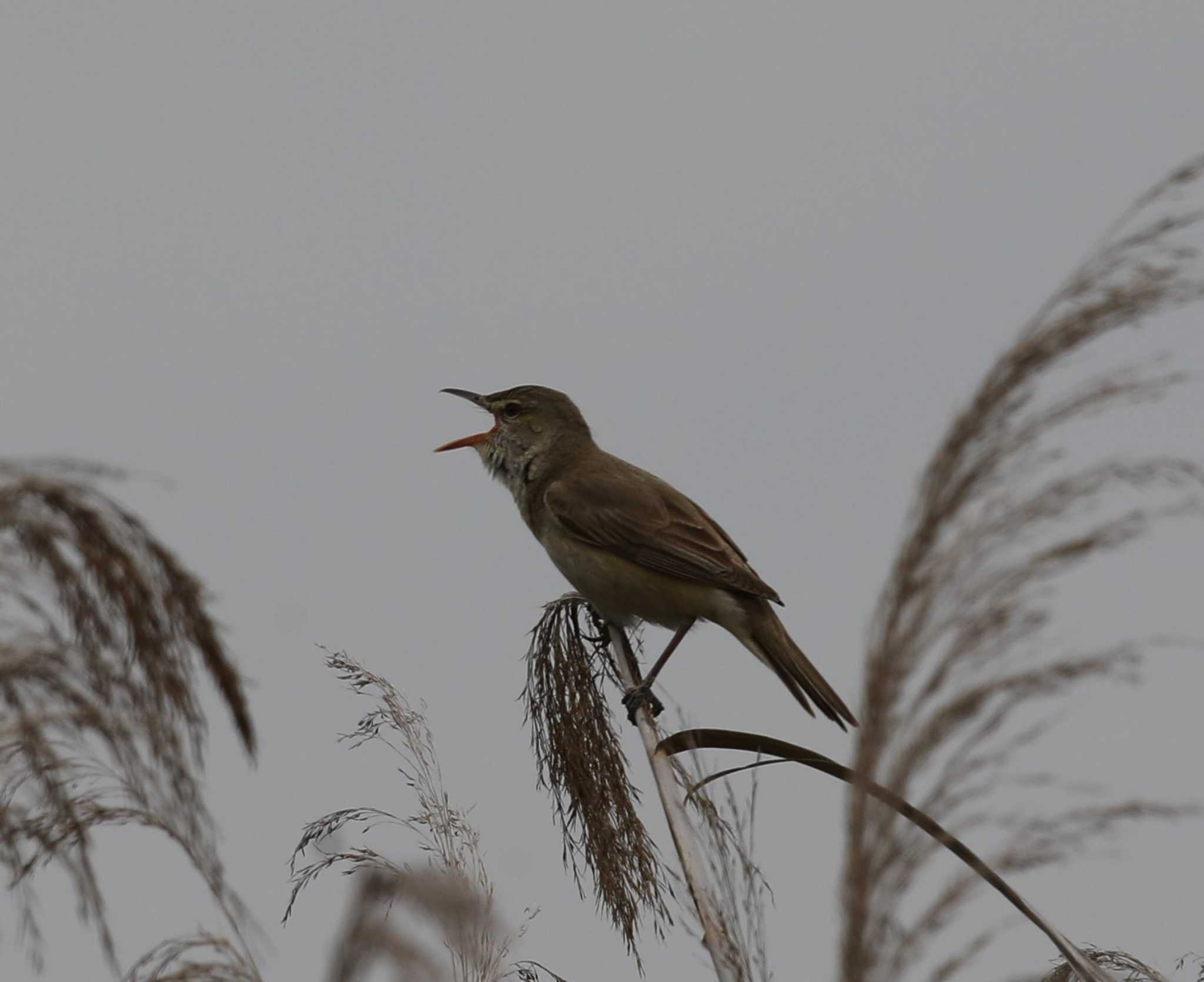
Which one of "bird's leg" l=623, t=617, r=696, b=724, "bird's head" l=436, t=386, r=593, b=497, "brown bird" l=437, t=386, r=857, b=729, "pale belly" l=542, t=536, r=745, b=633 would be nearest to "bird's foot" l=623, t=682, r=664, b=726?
"bird's leg" l=623, t=617, r=696, b=724

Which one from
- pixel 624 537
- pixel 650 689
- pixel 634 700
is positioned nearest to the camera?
pixel 634 700

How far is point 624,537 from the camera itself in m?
6.15

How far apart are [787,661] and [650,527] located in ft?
3.35

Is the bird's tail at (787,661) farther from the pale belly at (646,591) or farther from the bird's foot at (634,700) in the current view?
the bird's foot at (634,700)

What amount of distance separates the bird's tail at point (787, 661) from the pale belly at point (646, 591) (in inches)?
2.6

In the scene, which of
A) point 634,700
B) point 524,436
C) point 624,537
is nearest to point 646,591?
point 624,537

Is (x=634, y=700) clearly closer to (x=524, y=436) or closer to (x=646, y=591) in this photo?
→ (x=646, y=591)

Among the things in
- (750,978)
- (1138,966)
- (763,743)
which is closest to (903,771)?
(750,978)

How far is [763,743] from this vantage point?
2516 millimetres

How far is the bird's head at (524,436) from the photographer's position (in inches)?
270

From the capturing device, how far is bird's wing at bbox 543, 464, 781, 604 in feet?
19.5

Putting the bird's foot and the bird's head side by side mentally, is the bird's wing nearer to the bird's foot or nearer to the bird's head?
the bird's head

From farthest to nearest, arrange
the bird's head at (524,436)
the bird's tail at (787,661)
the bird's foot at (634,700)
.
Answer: the bird's head at (524,436)
the bird's tail at (787,661)
the bird's foot at (634,700)

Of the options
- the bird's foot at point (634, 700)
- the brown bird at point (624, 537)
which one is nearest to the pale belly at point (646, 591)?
the brown bird at point (624, 537)
